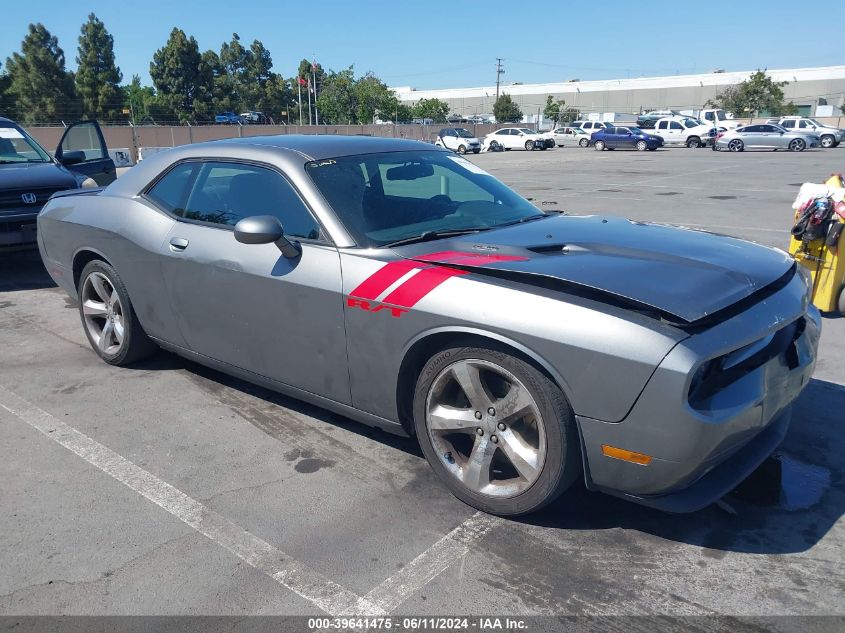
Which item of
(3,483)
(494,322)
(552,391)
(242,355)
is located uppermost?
(494,322)

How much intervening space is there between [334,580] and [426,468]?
974 millimetres

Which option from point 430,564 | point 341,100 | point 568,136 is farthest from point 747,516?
point 341,100

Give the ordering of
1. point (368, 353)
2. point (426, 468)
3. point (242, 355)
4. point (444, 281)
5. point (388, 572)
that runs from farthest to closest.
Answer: point (242, 355), point (426, 468), point (368, 353), point (444, 281), point (388, 572)

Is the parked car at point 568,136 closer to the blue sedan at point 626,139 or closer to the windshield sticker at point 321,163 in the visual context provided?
the blue sedan at point 626,139

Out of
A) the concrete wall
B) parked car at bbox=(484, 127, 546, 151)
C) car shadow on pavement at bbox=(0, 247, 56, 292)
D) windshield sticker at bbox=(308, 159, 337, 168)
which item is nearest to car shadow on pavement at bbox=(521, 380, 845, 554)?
windshield sticker at bbox=(308, 159, 337, 168)

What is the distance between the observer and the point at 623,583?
2.63m

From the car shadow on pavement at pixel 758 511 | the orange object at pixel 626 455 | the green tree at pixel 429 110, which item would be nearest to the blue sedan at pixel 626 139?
the green tree at pixel 429 110

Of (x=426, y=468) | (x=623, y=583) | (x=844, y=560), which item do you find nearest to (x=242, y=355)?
(x=426, y=468)

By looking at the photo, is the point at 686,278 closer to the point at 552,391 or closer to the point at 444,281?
the point at 552,391

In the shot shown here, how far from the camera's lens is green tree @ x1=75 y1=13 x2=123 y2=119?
6316cm

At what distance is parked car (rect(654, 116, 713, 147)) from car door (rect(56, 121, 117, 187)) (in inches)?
1568

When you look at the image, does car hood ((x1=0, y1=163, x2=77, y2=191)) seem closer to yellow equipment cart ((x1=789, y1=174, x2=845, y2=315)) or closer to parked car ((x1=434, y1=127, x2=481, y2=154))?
yellow equipment cart ((x1=789, y1=174, x2=845, y2=315))

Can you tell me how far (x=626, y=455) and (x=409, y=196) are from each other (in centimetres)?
202

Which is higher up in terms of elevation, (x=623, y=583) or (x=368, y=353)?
(x=368, y=353)
